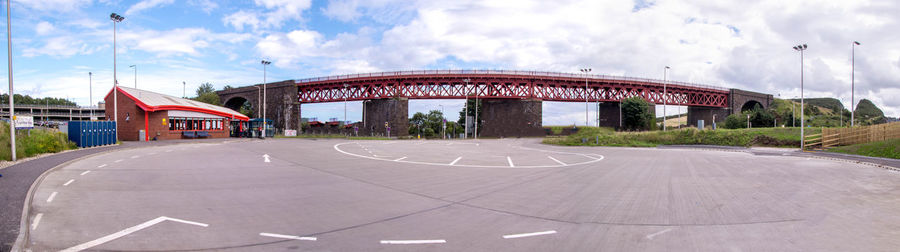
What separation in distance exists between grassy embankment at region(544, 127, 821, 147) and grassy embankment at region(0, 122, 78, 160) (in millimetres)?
35395

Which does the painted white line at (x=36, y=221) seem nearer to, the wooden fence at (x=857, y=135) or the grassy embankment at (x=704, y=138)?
A: the grassy embankment at (x=704, y=138)

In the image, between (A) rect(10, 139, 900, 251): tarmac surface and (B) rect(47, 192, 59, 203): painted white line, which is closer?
(A) rect(10, 139, 900, 251): tarmac surface

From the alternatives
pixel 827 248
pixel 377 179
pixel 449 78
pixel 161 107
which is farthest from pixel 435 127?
pixel 827 248

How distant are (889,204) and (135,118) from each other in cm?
5148

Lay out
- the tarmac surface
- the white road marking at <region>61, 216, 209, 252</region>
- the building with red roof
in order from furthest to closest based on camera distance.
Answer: the building with red roof
the tarmac surface
the white road marking at <region>61, 216, 209, 252</region>

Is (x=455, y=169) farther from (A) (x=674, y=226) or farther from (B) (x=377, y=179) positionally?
(A) (x=674, y=226)

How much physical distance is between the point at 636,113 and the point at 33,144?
75.8 meters

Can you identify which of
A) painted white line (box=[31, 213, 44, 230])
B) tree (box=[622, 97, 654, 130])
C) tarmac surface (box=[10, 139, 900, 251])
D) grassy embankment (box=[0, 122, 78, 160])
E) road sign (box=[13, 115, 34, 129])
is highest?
tree (box=[622, 97, 654, 130])

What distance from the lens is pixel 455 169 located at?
14391 millimetres

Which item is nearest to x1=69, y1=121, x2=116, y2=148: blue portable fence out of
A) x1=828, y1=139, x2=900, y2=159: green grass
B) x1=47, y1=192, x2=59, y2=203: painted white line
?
x1=47, y1=192, x2=59, y2=203: painted white line

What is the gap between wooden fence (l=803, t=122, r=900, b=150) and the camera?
86.0ft

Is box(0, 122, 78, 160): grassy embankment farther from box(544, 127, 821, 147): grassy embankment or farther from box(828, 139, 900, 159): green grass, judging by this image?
box(828, 139, 900, 159): green grass

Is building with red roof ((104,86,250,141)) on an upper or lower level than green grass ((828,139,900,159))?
upper

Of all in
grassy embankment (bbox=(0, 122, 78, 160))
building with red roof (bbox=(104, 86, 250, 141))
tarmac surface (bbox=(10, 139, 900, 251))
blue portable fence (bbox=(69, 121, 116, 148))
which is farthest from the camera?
building with red roof (bbox=(104, 86, 250, 141))
